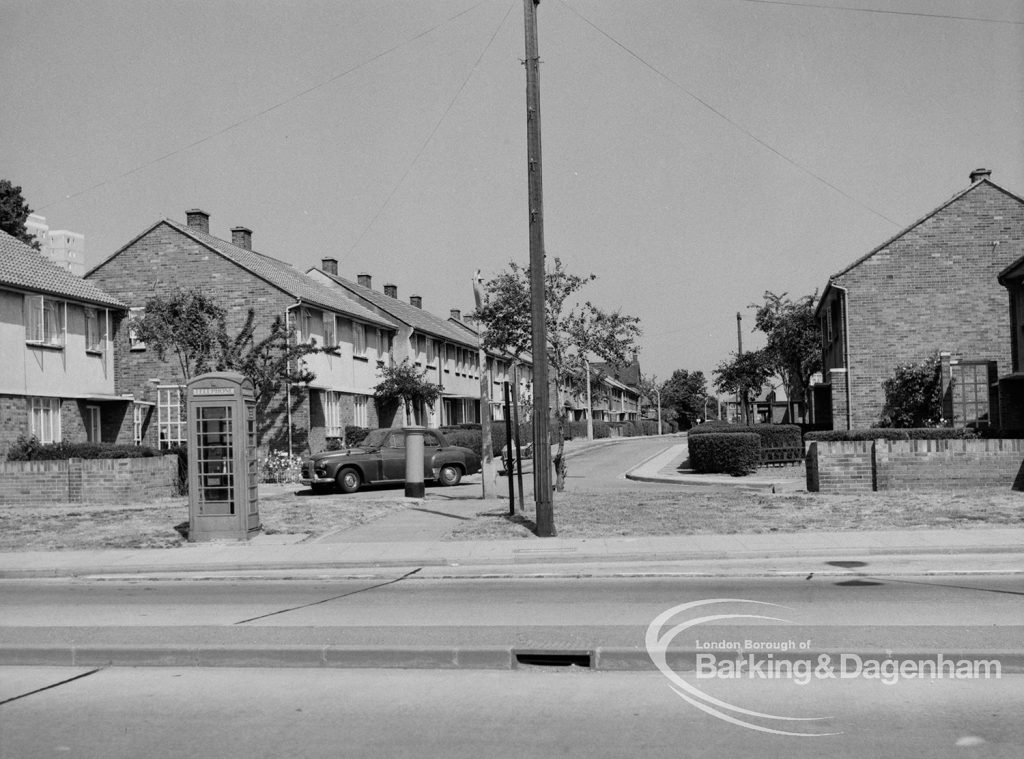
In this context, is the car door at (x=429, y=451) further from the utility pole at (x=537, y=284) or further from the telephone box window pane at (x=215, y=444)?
the utility pole at (x=537, y=284)

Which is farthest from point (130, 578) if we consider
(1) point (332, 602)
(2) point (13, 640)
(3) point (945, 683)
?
(3) point (945, 683)

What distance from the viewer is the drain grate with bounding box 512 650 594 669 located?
23.0ft

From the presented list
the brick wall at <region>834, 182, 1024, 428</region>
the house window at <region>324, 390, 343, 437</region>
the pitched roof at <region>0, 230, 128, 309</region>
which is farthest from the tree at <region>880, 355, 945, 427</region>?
the pitched roof at <region>0, 230, 128, 309</region>

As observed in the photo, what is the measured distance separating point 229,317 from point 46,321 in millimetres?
5908

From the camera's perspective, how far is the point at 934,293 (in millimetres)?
31344

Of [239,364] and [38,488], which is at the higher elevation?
[239,364]

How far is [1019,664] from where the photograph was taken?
6.55 meters

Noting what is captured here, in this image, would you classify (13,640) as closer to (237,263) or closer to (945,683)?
(945,683)

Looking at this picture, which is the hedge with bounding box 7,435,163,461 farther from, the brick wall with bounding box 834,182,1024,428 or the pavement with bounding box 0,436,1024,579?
the brick wall with bounding box 834,182,1024,428

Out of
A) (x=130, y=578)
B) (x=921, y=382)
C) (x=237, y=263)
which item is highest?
(x=237, y=263)

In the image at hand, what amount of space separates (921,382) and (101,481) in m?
23.0

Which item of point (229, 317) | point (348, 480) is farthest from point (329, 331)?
point (348, 480)

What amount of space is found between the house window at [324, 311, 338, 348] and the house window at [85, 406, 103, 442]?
7.86m
